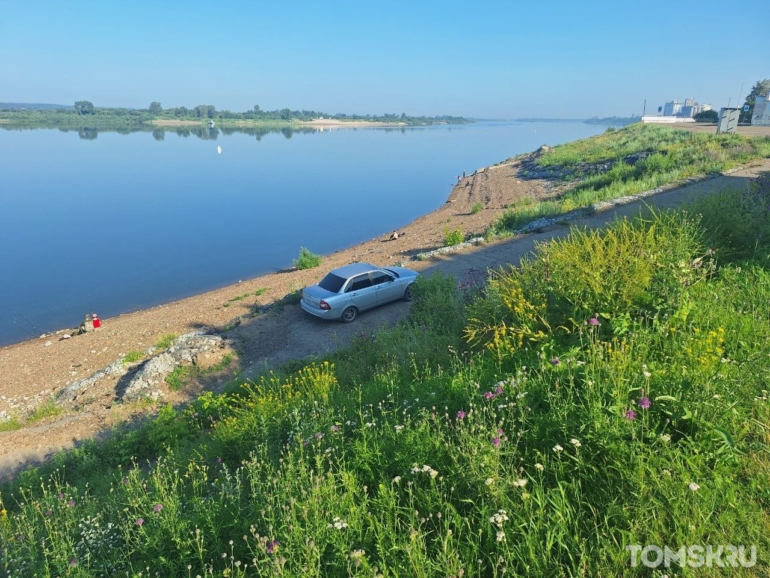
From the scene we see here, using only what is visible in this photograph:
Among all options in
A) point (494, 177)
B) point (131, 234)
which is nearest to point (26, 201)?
point (131, 234)

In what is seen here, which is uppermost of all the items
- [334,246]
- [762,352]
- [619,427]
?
[762,352]

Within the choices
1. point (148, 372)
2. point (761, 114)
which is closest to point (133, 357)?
point (148, 372)

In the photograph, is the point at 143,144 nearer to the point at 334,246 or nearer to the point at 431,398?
the point at 334,246

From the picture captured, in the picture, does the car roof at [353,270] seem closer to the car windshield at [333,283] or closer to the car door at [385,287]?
the car windshield at [333,283]

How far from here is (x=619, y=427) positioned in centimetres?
321

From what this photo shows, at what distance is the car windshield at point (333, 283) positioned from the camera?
531 inches

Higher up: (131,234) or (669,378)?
(669,378)

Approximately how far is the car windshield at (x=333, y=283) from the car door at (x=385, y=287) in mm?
1067

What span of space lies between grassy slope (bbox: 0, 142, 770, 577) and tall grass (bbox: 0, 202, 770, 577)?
17mm

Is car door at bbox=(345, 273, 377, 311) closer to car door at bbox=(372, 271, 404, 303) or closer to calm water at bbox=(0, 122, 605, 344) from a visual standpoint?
car door at bbox=(372, 271, 404, 303)

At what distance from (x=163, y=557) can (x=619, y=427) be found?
357cm

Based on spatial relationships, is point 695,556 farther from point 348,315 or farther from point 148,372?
point 148,372

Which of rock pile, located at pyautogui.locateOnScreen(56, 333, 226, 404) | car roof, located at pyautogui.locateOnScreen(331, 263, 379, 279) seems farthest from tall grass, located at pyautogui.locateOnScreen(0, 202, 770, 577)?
car roof, located at pyautogui.locateOnScreen(331, 263, 379, 279)

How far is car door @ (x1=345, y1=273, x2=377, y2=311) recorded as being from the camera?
44.3ft
